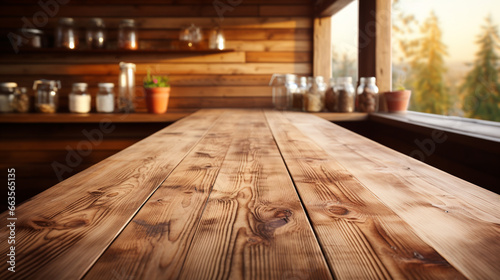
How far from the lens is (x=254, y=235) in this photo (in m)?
0.52

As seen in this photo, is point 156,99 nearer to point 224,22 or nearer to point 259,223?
point 224,22

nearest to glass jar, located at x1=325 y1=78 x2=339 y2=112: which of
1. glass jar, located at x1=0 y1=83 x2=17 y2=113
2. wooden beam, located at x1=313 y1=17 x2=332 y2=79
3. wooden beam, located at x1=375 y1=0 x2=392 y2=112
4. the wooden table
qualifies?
wooden beam, located at x1=375 y1=0 x2=392 y2=112

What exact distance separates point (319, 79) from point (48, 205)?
2.34 metres

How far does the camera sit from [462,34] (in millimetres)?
9281

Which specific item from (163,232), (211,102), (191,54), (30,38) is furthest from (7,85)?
(163,232)

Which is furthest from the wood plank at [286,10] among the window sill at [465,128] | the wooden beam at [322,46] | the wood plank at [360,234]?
the wood plank at [360,234]

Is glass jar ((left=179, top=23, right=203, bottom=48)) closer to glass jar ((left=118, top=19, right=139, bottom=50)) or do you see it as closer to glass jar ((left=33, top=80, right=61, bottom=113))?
glass jar ((left=118, top=19, right=139, bottom=50))

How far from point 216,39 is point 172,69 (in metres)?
0.44

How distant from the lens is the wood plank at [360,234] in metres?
0.43

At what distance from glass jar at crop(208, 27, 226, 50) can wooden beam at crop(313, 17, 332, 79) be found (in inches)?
28.6

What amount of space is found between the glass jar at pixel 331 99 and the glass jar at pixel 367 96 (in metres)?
0.15

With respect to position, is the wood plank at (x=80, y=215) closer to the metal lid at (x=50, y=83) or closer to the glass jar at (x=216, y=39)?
the glass jar at (x=216, y=39)

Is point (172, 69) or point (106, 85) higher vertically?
point (172, 69)

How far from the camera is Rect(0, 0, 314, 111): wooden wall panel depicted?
10.8 feet
